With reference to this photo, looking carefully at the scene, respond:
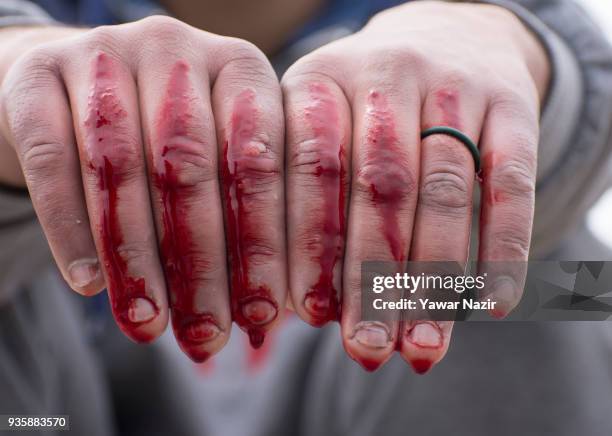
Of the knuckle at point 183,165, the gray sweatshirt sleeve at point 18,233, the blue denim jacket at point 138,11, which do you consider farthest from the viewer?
the blue denim jacket at point 138,11

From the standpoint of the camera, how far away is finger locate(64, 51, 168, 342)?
60cm

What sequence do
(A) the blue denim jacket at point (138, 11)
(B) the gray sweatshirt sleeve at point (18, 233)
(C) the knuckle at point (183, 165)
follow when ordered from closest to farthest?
1. (C) the knuckle at point (183, 165)
2. (B) the gray sweatshirt sleeve at point (18, 233)
3. (A) the blue denim jacket at point (138, 11)

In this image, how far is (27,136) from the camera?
62 centimetres

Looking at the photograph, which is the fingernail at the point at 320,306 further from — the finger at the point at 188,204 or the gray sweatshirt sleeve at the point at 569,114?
the gray sweatshirt sleeve at the point at 569,114

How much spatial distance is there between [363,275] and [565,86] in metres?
0.50

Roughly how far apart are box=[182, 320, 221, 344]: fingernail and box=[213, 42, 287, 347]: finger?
0.08 ft

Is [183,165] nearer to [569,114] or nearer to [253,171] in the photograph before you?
[253,171]

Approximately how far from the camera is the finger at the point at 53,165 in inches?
24.2

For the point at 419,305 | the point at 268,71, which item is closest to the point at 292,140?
the point at 268,71

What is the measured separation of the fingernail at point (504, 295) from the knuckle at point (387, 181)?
13cm

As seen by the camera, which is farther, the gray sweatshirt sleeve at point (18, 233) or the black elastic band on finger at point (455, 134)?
the gray sweatshirt sleeve at point (18, 233)

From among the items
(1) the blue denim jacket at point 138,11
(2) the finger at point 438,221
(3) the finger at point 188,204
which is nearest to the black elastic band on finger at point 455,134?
(2) the finger at point 438,221

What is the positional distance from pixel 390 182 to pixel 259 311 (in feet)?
0.58

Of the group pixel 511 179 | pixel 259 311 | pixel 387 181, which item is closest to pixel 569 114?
pixel 511 179
